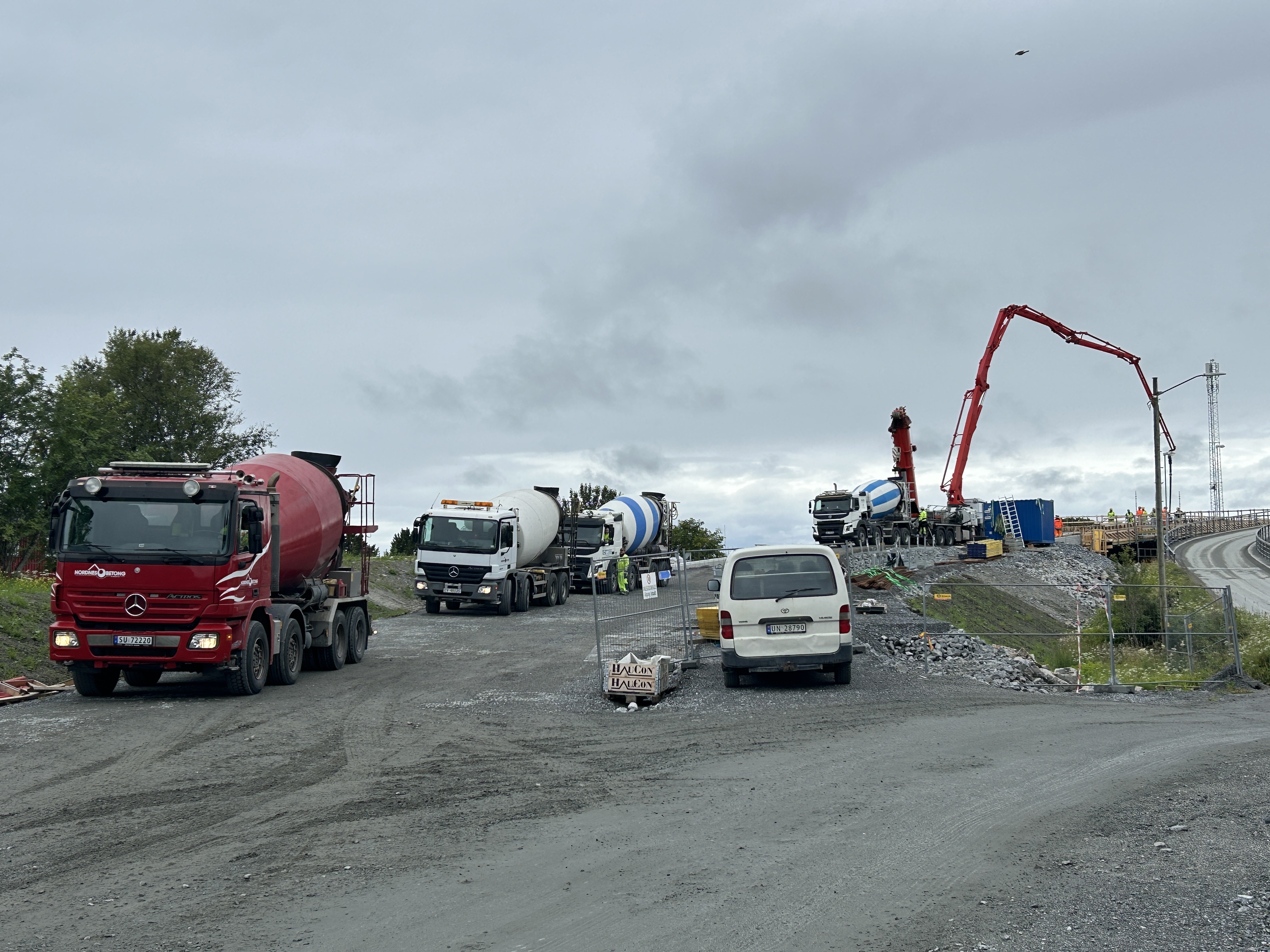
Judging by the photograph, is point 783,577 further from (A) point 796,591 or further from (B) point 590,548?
(B) point 590,548

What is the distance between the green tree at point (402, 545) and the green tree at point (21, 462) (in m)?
17.3

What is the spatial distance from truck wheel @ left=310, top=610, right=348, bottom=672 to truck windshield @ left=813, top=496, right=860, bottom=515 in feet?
122

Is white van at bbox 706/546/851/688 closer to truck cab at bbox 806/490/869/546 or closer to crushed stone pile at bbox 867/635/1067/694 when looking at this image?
crushed stone pile at bbox 867/635/1067/694

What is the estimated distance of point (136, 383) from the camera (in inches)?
2237

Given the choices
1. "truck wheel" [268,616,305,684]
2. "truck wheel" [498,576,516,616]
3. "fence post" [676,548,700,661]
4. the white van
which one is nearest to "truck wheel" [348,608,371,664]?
"truck wheel" [268,616,305,684]

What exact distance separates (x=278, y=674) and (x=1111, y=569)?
54280 millimetres

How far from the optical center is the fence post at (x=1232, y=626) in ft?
60.2

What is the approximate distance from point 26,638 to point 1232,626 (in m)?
20.5

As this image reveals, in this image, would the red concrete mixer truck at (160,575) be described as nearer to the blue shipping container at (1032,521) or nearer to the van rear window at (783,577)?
the van rear window at (783,577)

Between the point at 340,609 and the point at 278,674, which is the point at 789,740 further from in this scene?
the point at 340,609

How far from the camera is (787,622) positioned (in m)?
15.2

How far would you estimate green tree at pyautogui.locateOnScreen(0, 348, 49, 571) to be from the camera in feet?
122

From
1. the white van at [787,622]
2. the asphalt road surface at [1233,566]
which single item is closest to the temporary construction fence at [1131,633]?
the white van at [787,622]

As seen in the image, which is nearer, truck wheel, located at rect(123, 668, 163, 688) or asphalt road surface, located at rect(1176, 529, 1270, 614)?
truck wheel, located at rect(123, 668, 163, 688)
